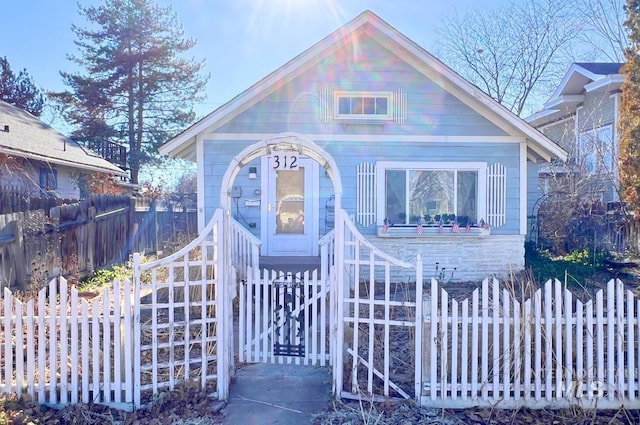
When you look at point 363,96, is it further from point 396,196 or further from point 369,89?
point 396,196

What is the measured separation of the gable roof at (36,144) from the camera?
38.4 ft

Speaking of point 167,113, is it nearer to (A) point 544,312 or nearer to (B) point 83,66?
(B) point 83,66

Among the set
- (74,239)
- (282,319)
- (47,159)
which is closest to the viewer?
(282,319)

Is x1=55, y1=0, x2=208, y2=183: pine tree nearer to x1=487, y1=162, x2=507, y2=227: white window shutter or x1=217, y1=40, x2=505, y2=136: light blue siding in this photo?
x1=217, y1=40, x2=505, y2=136: light blue siding

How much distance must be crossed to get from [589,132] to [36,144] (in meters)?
16.1

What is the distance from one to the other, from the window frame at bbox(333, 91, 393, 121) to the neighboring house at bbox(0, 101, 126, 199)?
297 inches

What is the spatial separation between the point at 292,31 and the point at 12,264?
1017cm

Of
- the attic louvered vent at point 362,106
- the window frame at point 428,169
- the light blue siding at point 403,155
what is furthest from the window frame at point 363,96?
the window frame at point 428,169

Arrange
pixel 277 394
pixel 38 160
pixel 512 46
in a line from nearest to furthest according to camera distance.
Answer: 1. pixel 277 394
2. pixel 38 160
3. pixel 512 46

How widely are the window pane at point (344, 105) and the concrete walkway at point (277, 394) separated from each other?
19.2 ft

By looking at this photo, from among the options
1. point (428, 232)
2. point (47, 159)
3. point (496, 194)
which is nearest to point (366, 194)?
point (428, 232)

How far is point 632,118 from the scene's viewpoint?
25.0 feet

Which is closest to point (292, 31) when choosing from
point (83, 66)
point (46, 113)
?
point (83, 66)

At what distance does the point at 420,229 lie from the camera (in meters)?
9.45
